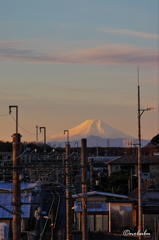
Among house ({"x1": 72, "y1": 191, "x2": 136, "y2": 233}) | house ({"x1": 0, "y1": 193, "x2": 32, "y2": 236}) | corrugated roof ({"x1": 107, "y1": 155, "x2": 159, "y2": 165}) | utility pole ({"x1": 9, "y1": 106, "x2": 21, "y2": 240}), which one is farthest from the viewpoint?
corrugated roof ({"x1": 107, "y1": 155, "x2": 159, "y2": 165})

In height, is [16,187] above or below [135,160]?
below

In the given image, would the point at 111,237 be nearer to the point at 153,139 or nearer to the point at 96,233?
the point at 96,233

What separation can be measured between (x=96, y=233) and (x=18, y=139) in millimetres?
11454

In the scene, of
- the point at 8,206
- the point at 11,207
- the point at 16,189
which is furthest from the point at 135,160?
the point at 16,189

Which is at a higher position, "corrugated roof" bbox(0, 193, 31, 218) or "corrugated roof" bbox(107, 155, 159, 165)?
"corrugated roof" bbox(107, 155, 159, 165)

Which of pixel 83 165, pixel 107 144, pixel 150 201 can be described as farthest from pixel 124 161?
pixel 107 144

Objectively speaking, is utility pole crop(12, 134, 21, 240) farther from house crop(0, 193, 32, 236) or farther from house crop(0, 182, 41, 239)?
house crop(0, 193, 32, 236)

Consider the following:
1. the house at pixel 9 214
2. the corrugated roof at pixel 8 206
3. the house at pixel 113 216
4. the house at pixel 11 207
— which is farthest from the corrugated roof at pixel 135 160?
the house at pixel 113 216

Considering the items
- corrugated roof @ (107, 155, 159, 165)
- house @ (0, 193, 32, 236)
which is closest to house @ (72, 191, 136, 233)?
house @ (0, 193, 32, 236)

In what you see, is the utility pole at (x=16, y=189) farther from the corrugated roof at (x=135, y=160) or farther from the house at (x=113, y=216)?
the corrugated roof at (x=135, y=160)

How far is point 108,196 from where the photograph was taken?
84.0 ft

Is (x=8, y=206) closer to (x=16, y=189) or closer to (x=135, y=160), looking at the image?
(x=16, y=189)

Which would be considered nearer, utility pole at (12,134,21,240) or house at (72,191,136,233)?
utility pole at (12,134,21,240)

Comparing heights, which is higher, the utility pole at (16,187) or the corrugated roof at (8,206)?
the utility pole at (16,187)
